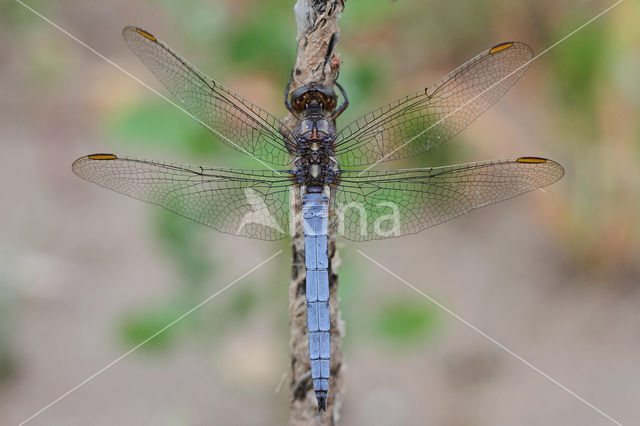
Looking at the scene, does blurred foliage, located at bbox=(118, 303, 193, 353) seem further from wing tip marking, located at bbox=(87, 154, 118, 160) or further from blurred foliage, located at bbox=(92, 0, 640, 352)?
wing tip marking, located at bbox=(87, 154, 118, 160)

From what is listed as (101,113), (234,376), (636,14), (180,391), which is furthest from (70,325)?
(636,14)

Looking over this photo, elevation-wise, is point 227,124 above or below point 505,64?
below

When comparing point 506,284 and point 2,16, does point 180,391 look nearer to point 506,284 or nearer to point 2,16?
point 506,284

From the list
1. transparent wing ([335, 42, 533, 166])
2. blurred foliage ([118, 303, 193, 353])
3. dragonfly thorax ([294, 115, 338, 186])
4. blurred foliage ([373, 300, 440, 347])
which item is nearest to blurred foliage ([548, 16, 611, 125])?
transparent wing ([335, 42, 533, 166])

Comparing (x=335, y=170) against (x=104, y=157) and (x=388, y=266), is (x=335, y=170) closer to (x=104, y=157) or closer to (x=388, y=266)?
(x=104, y=157)

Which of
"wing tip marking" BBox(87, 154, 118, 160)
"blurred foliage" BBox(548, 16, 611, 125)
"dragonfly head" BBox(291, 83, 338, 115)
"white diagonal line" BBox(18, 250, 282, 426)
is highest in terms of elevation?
"blurred foliage" BBox(548, 16, 611, 125)

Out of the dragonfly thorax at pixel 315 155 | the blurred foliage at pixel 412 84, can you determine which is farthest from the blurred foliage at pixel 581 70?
the dragonfly thorax at pixel 315 155
